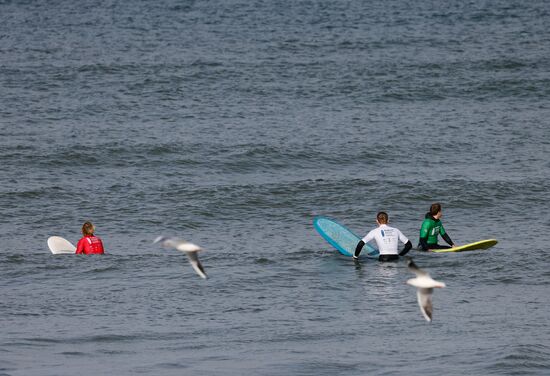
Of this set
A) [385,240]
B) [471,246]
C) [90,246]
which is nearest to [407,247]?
[385,240]

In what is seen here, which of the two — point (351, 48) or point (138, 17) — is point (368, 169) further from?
point (138, 17)

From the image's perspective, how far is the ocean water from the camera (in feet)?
50.7

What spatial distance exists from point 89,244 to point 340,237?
4.97 m

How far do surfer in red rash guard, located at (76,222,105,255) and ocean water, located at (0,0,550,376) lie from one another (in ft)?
1.03

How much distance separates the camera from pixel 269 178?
92.5 feet

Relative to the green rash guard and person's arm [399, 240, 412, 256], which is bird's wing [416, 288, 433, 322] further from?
the green rash guard

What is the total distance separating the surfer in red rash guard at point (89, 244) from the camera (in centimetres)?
2041

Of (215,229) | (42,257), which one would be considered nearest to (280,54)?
(215,229)

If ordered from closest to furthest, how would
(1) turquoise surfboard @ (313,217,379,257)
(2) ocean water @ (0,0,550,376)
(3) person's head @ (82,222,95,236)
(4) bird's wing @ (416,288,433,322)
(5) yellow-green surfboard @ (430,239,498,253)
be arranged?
(4) bird's wing @ (416,288,433,322) < (2) ocean water @ (0,0,550,376) < (3) person's head @ (82,222,95,236) < (5) yellow-green surfboard @ (430,239,498,253) < (1) turquoise surfboard @ (313,217,379,257)

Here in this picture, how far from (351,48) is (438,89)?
21.5 ft

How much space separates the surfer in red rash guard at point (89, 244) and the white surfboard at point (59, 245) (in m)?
0.78

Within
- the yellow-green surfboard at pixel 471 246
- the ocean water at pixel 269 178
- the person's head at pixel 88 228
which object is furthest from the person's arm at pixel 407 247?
the person's head at pixel 88 228

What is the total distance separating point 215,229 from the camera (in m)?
23.8

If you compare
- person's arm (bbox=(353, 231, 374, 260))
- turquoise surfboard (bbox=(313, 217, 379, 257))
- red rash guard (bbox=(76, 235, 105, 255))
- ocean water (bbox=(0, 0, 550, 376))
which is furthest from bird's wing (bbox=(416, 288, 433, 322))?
red rash guard (bbox=(76, 235, 105, 255))
